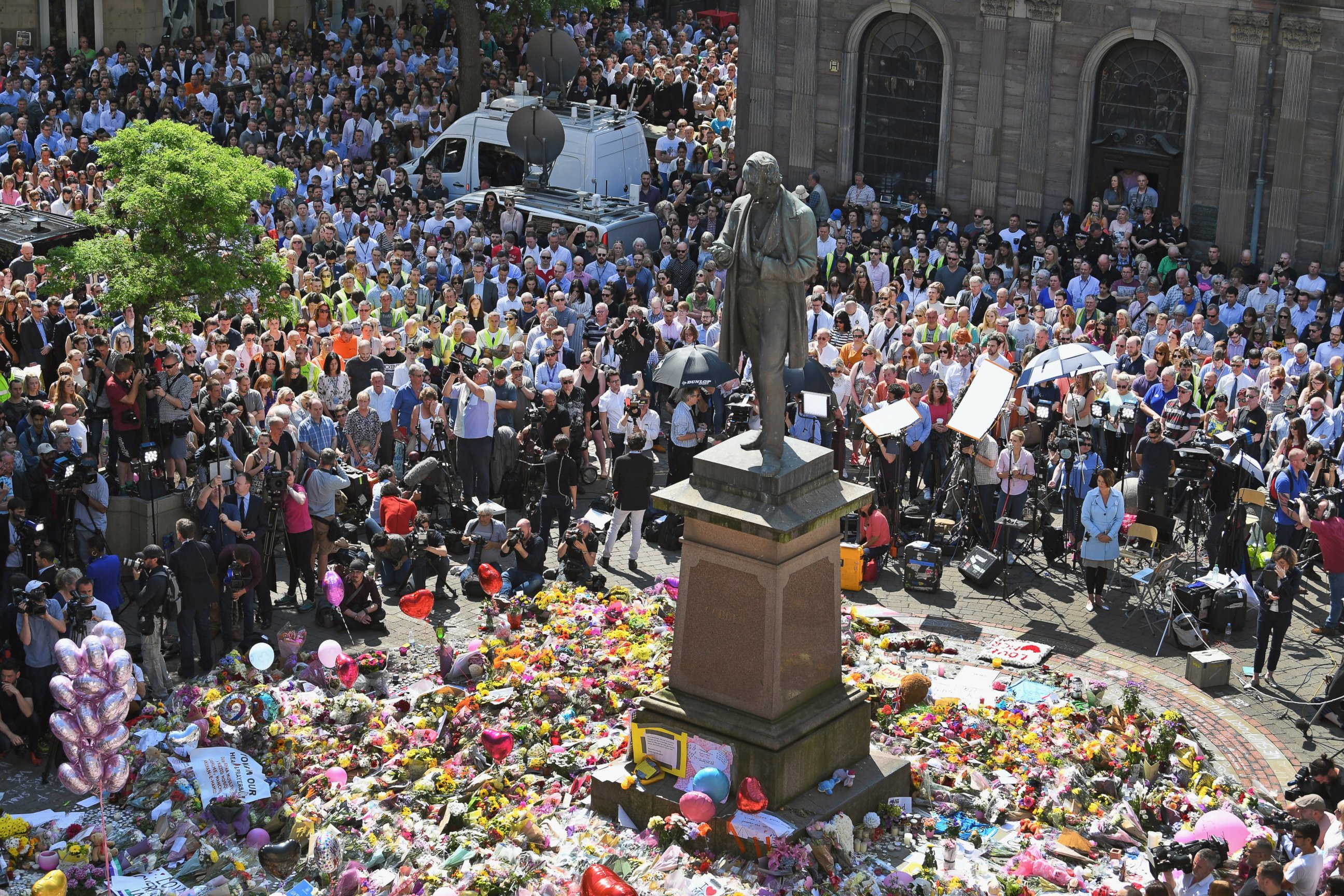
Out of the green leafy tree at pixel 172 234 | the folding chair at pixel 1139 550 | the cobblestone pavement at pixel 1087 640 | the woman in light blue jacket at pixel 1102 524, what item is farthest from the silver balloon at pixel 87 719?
the folding chair at pixel 1139 550

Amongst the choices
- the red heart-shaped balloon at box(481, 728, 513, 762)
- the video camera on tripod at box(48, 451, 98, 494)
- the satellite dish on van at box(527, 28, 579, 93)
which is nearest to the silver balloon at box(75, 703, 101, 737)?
the red heart-shaped balloon at box(481, 728, 513, 762)

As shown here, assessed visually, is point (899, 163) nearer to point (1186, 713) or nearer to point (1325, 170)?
point (1325, 170)

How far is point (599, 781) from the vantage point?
14.5m

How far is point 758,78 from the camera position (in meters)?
33.0

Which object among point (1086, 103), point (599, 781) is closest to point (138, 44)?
point (1086, 103)

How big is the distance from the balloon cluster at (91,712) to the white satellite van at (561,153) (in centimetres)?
1858

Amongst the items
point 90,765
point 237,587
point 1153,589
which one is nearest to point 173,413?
point 237,587

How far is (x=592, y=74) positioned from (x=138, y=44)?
36.7 ft

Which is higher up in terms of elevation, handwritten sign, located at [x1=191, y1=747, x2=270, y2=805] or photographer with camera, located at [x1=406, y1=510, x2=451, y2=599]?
photographer with camera, located at [x1=406, y1=510, x2=451, y2=599]

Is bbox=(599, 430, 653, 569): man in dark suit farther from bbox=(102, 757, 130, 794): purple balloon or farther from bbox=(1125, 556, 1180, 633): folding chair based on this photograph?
bbox=(102, 757, 130, 794): purple balloon

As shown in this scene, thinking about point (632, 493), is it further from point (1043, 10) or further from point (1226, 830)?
point (1043, 10)

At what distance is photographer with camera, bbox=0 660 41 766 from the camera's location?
1559cm

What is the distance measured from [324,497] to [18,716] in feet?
14.0

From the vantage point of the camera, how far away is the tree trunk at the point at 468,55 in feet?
123
